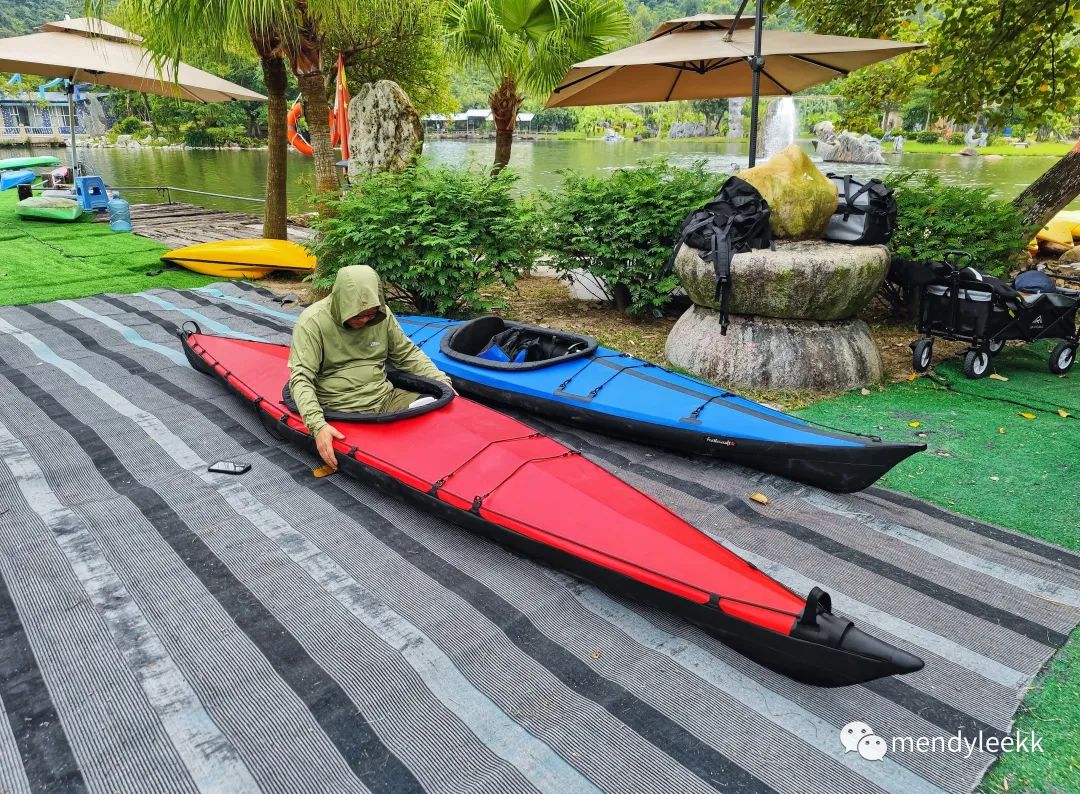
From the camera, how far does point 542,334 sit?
18.9 ft

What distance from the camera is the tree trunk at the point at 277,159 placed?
1047 centimetres

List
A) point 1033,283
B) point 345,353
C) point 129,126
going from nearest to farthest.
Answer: point 345,353 < point 1033,283 < point 129,126

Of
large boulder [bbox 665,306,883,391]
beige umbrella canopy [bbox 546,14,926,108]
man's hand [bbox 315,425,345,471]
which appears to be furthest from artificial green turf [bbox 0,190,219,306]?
large boulder [bbox 665,306,883,391]

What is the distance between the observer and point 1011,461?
4.63 metres

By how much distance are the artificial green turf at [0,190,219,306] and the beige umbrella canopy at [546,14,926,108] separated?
6.05 m

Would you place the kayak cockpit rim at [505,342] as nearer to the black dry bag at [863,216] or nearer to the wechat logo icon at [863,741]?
the black dry bag at [863,216]

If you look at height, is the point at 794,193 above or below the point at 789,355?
above

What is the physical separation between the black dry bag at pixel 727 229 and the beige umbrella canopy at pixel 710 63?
1.69m

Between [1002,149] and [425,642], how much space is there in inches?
2517

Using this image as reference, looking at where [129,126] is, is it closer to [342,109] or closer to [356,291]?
[342,109]

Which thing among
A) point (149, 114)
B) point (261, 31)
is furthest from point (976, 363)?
point (149, 114)

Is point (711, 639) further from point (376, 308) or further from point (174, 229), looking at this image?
point (174, 229)

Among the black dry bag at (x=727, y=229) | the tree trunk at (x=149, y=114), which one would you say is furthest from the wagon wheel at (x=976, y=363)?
the tree trunk at (x=149, y=114)

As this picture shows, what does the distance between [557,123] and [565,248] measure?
8951 cm
